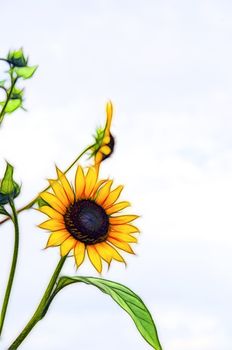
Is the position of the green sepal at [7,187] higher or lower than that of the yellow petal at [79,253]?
higher

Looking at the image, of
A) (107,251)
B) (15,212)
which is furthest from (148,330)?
(15,212)

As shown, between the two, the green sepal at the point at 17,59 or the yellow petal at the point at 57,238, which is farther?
the green sepal at the point at 17,59

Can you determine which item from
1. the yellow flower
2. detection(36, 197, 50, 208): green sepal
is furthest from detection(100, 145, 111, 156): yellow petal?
detection(36, 197, 50, 208): green sepal

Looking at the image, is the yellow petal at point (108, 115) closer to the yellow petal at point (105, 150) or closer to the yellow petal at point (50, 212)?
the yellow petal at point (105, 150)

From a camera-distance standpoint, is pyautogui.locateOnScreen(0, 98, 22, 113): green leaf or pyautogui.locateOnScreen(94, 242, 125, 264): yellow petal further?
pyautogui.locateOnScreen(0, 98, 22, 113): green leaf

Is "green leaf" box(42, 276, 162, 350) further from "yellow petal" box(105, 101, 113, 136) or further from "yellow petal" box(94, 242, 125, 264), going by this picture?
"yellow petal" box(105, 101, 113, 136)

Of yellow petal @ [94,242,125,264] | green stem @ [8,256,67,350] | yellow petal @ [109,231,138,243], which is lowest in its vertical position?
green stem @ [8,256,67,350]

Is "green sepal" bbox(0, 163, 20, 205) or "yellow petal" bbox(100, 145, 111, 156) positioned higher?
"yellow petal" bbox(100, 145, 111, 156)

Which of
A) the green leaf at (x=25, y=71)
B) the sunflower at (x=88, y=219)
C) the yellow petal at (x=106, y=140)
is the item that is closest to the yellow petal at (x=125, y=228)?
the sunflower at (x=88, y=219)
